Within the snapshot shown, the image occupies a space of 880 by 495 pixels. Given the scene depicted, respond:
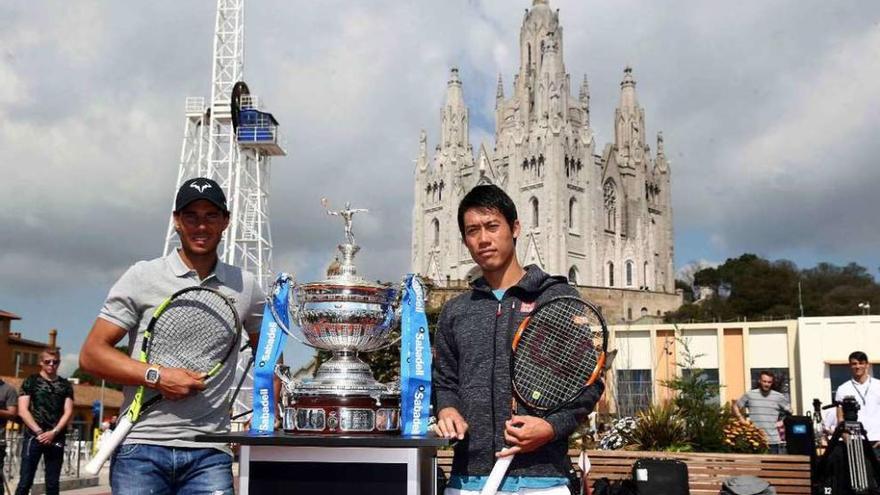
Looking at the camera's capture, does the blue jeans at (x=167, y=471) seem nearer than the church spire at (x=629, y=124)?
Yes

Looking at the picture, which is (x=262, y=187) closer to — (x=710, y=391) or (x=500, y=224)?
(x=710, y=391)

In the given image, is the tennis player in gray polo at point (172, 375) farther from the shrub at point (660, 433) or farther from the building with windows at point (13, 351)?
the building with windows at point (13, 351)

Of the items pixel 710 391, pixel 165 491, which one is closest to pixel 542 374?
pixel 165 491

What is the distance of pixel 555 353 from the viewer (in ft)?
11.2

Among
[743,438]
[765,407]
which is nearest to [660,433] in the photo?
[743,438]

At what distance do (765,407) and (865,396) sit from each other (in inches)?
78.6

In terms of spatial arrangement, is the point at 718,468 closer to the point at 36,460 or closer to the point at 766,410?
the point at 766,410

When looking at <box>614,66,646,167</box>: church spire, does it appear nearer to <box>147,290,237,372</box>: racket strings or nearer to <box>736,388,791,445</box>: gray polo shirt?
<box>736,388,791,445</box>: gray polo shirt

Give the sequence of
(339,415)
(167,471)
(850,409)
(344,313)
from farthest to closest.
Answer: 1. (850,409)
2. (344,313)
3. (339,415)
4. (167,471)

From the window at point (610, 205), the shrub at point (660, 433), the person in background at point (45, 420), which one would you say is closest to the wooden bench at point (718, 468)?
the shrub at point (660, 433)

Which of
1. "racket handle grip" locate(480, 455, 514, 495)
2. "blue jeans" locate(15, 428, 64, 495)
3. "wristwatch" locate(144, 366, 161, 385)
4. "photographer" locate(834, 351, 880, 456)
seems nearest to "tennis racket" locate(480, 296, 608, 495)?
"racket handle grip" locate(480, 455, 514, 495)

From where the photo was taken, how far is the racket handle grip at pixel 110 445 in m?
3.26

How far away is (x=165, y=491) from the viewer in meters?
3.48

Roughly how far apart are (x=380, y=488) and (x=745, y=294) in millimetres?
76006
